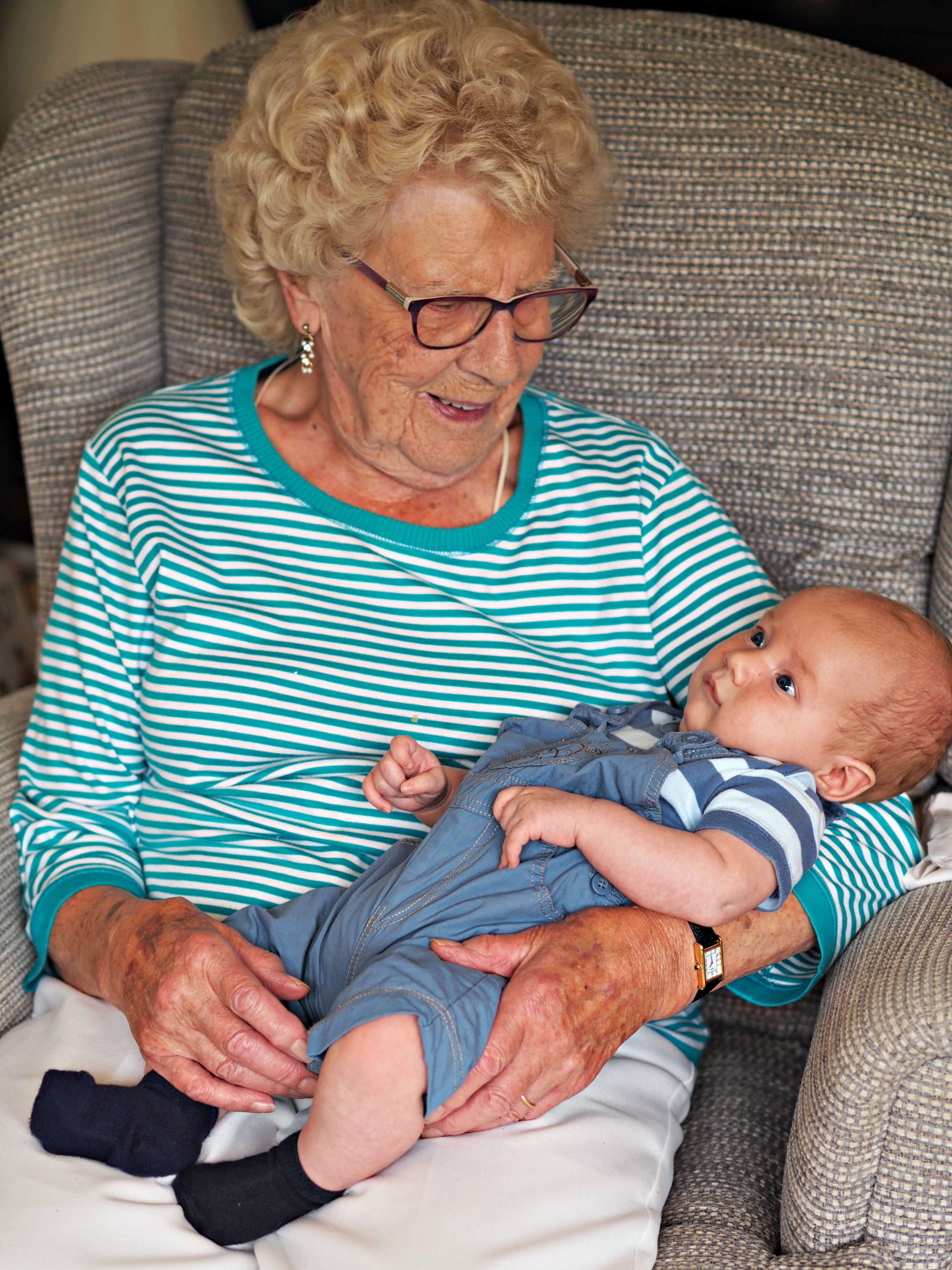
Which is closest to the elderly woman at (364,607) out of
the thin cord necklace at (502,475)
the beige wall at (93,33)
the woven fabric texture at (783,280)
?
the thin cord necklace at (502,475)

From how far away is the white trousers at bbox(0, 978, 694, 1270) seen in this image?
987 millimetres

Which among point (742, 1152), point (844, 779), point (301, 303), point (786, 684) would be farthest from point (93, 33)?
point (742, 1152)

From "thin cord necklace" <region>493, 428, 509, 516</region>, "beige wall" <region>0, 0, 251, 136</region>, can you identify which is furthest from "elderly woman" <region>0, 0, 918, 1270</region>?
"beige wall" <region>0, 0, 251, 136</region>

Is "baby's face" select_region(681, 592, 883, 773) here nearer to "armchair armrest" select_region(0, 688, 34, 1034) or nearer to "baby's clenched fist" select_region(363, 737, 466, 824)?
"baby's clenched fist" select_region(363, 737, 466, 824)

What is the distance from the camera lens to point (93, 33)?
2293mm

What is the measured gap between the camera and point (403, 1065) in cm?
99

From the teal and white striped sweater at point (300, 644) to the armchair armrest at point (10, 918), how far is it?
19 mm

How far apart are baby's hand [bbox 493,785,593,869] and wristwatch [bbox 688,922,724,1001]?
190 millimetres

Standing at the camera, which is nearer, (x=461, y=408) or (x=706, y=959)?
(x=706, y=959)

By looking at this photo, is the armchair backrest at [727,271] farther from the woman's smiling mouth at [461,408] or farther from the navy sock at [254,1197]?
the navy sock at [254,1197]

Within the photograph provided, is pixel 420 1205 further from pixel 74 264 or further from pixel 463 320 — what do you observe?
pixel 74 264

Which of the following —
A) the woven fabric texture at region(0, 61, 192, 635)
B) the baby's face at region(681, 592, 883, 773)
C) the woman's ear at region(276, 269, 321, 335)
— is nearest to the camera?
the baby's face at region(681, 592, 883, 773)

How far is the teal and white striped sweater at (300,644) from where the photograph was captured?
136cm

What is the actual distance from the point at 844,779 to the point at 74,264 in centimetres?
133
